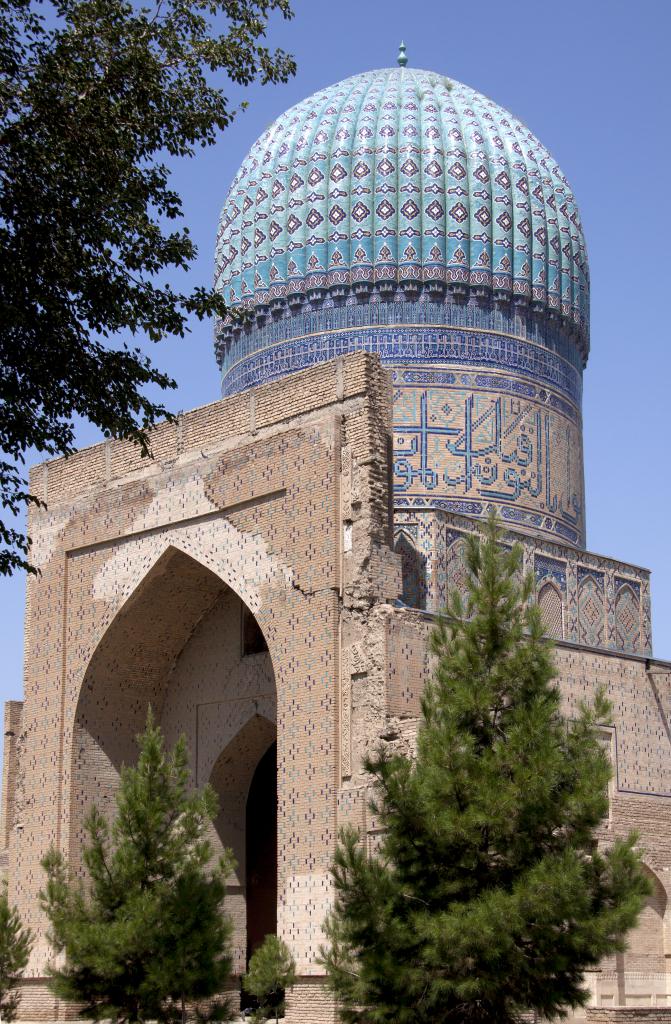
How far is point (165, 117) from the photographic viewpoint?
7023mm

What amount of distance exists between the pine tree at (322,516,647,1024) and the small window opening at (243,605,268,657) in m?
5.02

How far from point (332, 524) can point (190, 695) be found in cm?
304

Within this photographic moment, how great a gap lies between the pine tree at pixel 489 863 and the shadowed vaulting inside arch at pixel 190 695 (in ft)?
15.9

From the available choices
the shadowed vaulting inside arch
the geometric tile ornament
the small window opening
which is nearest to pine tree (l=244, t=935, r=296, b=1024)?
the shadowed vaulting inside arch

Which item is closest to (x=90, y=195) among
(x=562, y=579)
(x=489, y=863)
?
(x=489, y=863)

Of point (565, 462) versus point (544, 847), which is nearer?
point (544, 847)

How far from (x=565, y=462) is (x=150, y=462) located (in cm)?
463

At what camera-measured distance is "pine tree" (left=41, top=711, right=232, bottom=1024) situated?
853cm

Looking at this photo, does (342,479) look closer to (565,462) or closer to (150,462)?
(150,462)

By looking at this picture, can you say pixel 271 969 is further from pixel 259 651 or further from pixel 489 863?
pixel 259 651

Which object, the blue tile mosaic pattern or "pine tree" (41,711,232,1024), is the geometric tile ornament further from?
"pine tree" (41,711,232,1024)

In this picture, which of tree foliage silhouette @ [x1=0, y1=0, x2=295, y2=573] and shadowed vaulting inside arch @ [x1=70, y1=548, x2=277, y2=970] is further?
shadowed vaulting inside arch @ [x1=70, y1=548, x2=277, y2=970]

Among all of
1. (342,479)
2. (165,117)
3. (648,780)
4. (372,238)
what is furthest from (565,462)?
(165,117)

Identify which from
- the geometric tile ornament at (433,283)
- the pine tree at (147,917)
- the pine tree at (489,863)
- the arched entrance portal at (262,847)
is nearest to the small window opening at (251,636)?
the arched entrance portal at (262,847)
